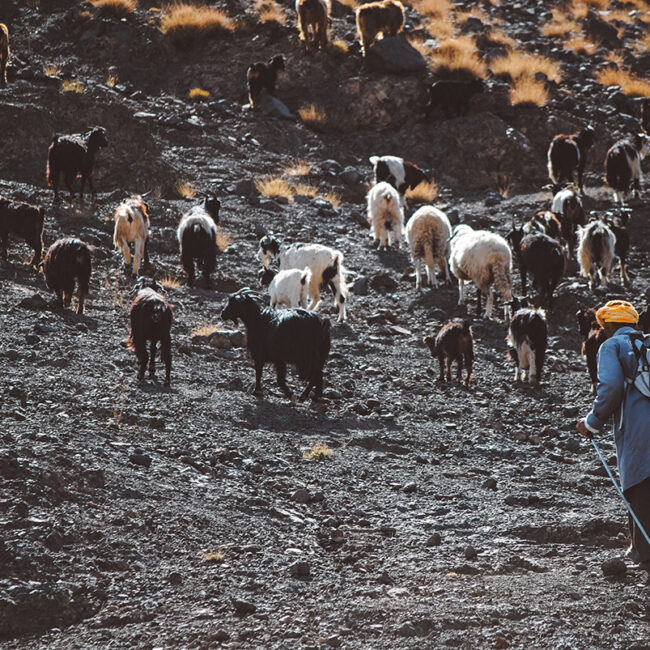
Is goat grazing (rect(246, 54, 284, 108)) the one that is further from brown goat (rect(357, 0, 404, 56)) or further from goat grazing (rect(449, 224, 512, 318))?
goat grazing (rect(449, 224, 512, 318))

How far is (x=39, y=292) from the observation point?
12.9 metres

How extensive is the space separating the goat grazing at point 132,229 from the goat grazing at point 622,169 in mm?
10223

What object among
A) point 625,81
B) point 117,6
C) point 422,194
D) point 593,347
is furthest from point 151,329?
point 117,6

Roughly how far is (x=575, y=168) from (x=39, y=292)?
13198 mm

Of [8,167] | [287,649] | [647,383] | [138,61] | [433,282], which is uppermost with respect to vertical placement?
[138,61]

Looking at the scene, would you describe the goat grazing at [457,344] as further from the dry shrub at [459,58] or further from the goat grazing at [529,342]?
the dry shrub at [459,58]

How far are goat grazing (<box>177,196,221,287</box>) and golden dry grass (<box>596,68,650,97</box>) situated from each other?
16.8 m

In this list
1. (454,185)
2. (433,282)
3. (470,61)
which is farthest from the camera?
(470,61)

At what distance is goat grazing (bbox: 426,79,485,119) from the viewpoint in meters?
24.7

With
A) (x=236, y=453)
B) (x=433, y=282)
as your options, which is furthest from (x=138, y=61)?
(x=236, y=453)

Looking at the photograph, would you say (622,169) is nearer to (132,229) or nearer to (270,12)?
(132,229)

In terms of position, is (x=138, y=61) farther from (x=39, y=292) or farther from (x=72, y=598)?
(x=72, y=598)

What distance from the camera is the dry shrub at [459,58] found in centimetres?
2731

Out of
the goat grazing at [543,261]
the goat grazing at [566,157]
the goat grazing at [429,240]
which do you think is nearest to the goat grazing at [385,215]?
the goat grazing at [429,240]
